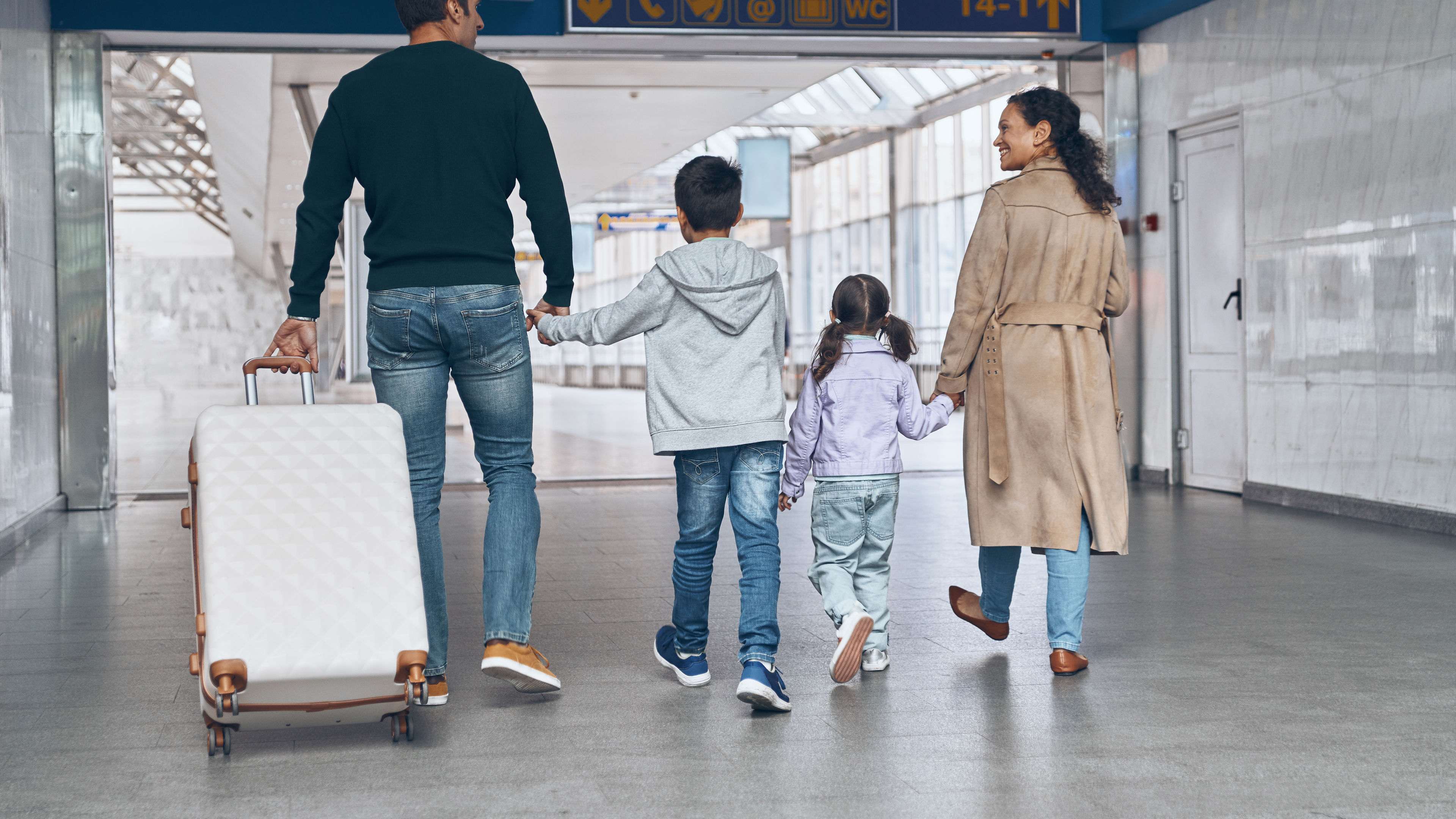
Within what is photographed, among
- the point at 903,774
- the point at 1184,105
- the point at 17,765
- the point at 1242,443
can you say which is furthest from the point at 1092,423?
the point at 1184,105

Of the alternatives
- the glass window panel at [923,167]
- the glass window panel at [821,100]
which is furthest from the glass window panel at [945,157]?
the glass window panel at [821,100]

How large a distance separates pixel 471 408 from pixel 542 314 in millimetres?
301

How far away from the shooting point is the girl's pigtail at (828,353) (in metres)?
3.70

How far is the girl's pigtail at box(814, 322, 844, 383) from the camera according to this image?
3695 mm

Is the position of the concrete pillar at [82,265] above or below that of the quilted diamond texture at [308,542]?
above

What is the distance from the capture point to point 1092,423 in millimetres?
3822

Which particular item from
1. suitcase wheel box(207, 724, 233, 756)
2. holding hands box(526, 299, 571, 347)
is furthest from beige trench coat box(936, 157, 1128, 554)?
suitcase wheel box(207, 724, 233, 756)

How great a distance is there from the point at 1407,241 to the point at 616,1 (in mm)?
4726

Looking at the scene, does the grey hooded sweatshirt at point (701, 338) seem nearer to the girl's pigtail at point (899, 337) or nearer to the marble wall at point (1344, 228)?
the girl's pigtail at point (899, 337)

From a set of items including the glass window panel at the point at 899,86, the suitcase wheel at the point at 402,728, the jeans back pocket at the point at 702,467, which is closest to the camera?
the suitcase wheel at the point at 402,728

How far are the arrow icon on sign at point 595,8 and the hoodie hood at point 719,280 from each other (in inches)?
220

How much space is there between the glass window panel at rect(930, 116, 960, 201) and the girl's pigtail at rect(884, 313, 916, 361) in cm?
2045

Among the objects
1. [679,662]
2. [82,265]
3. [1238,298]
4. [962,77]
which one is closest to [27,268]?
[82,265]

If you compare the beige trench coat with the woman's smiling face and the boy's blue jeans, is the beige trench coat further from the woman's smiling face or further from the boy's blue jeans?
the boy's blue jeans
